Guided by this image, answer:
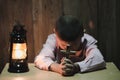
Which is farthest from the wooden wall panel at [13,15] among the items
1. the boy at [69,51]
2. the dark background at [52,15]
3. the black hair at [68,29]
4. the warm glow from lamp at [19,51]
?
the black hair at [68,29]

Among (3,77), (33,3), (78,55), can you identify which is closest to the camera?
(3,77)

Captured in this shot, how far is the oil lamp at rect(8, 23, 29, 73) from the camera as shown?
1953 mm

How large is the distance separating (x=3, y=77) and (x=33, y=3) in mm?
641

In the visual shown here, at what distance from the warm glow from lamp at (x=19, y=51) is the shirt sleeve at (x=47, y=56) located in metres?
0.10

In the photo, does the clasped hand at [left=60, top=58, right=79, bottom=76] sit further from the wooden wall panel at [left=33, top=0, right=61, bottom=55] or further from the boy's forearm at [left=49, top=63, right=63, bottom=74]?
the wooden wall panel at [left=33, top=0, right=61, bottom=55]

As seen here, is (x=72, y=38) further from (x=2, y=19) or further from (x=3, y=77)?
(x=2, y=19)

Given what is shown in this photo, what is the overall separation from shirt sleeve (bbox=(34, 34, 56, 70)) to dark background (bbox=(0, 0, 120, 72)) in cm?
18

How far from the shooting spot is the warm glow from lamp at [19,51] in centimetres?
198

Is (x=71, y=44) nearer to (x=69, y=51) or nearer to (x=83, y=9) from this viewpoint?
(x=69, y=51)

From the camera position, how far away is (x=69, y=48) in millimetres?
1874

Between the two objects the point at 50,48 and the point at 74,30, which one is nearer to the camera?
the point at 74,30

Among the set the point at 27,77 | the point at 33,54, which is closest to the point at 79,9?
the point at 33,54

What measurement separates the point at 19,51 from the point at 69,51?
31cm

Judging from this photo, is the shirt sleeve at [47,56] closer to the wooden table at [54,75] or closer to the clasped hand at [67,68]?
the wooden table at [54,75]
